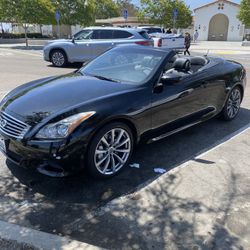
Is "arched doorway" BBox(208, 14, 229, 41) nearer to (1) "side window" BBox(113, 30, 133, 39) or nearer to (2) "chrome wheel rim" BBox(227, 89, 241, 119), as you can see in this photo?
(1) "side window" BBox(113, 30, 133, 39)

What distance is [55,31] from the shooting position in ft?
147

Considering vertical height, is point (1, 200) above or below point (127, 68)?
below

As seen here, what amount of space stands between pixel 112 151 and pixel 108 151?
0.07 meters

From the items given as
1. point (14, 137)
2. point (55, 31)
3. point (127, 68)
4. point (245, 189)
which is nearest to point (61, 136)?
point (14, 137)

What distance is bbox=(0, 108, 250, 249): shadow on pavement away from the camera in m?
2.87

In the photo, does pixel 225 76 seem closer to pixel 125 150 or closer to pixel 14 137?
pixel 125 150

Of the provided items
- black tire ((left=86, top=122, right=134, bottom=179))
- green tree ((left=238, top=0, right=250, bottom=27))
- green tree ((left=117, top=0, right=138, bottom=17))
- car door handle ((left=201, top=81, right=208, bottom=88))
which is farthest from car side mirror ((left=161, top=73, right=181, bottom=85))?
green tree ((left=117, top=0, right=138, bottom=17))

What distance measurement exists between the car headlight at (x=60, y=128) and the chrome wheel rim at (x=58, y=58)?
35.1 feet

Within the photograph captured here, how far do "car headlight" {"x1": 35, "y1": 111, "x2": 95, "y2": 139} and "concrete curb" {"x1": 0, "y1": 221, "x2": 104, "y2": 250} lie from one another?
0.93 meters

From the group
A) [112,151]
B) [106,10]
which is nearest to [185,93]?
[112,151]

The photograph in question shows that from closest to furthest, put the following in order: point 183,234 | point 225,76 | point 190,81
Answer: point 183,234 < point 190,81 < point 225,76

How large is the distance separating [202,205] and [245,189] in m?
0.67

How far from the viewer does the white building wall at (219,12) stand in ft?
175

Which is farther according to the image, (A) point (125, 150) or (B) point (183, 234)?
(A) point (125, 150)
